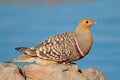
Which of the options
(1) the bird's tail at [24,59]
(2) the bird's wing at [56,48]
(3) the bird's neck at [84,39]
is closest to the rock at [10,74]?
(1) the bird's tail at [24,59]

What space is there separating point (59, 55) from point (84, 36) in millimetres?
773

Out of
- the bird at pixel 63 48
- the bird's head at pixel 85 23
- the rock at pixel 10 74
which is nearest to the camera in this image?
the rock at pixel 10 74

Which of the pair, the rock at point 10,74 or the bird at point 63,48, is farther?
the bird at point 63,48

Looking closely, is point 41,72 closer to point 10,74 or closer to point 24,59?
point 10,74

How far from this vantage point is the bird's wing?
9859 mm

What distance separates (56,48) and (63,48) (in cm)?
17

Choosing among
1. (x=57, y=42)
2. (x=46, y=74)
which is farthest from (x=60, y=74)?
(x=57, y=42)

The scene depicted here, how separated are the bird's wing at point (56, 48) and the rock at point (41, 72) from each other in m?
0.43

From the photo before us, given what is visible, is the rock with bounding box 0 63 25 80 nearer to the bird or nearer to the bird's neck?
the bird

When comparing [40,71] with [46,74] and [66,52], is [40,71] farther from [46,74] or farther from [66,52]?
[66,52]

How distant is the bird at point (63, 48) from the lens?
986cm

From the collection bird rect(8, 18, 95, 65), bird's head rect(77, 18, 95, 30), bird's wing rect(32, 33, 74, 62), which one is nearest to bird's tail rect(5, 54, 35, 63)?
bird rect(8, 18, 95, 65)

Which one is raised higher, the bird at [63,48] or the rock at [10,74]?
the bird at [63,48]

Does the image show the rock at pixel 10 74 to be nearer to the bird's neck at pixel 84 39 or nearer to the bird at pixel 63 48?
the bird at pixel 63 48
